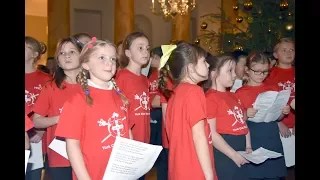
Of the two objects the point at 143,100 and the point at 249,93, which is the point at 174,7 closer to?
the point at 249,93

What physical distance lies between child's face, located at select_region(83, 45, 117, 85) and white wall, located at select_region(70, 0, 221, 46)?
7.56 metres

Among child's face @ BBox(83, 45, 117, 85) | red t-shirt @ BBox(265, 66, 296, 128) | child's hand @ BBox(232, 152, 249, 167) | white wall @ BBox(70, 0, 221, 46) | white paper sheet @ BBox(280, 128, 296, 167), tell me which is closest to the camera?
child's face @ BBox(83, 45, 117, 85)

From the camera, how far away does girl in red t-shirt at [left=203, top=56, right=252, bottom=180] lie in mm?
3121

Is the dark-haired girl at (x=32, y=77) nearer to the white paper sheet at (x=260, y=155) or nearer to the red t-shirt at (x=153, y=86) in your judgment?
the red t-shirt at (x=153, y=86)

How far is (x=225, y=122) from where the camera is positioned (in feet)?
10.6

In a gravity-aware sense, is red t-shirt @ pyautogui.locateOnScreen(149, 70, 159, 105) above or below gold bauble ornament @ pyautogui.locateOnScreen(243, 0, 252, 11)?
below

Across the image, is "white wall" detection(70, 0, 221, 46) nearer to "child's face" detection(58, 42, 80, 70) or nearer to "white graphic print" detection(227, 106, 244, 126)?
"child's face" detection(58, 42, 80, 70)

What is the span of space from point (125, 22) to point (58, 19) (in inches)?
42.1

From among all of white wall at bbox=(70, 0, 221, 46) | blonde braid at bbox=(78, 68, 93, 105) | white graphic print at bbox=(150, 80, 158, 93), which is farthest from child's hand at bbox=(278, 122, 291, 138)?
white wall at bbox=(70, 0, 221, 46)

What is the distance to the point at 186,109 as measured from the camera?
105 inches

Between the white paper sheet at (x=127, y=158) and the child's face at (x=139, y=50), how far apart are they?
1358 millimetres

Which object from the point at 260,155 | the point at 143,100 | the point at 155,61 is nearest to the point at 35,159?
the point at 143,100

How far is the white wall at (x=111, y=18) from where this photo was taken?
10.2 meters

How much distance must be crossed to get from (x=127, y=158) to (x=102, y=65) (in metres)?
0.49
